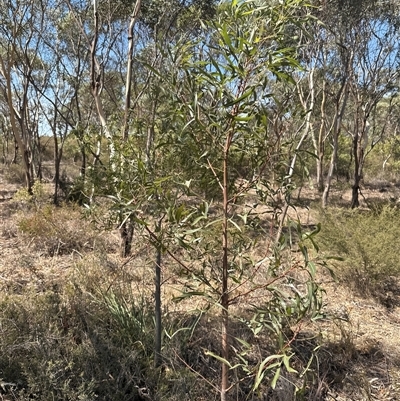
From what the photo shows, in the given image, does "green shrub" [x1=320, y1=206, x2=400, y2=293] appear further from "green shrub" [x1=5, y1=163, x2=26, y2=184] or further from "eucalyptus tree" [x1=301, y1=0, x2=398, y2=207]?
"green shrub" [x1=5, y1=163, x2=26, y2=184]

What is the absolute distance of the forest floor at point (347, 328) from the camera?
10.3ft

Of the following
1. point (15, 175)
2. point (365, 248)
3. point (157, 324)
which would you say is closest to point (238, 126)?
point (157, 324)

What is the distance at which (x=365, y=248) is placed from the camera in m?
5.11

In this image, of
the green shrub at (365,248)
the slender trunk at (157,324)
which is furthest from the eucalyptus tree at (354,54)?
the slender trunk at (157,324)

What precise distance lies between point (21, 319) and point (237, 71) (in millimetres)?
2601

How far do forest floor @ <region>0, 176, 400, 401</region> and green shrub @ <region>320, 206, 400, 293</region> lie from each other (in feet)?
0.77

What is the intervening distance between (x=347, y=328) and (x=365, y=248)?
4.77 feet

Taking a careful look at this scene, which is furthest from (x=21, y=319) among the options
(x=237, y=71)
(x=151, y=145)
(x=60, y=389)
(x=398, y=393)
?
(x=398, y=393)

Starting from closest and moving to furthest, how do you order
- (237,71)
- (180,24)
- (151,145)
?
(237,71) < (151,145) < (180,24)

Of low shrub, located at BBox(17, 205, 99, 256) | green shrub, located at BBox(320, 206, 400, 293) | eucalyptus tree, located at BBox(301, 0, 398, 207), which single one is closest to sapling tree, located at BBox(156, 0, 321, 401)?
green shrub, located at BBox(320, 206, 400, 293)

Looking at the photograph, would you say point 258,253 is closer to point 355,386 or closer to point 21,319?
point 355,386

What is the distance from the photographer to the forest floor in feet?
10.3

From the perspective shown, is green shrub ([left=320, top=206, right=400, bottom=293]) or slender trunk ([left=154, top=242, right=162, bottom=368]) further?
green shrub ([left=320, top=206, right=400, bottom=293])

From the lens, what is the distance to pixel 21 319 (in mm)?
2990
